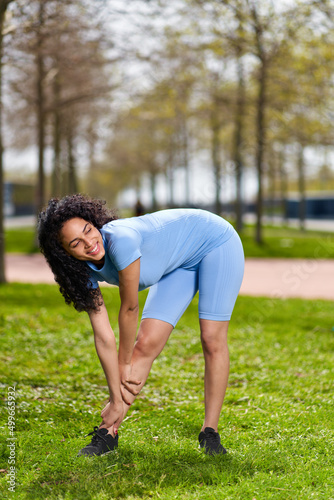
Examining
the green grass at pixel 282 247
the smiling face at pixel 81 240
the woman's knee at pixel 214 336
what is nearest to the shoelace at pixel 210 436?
the woman's knee at pixel 214 336

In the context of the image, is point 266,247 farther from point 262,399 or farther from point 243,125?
point 262,399

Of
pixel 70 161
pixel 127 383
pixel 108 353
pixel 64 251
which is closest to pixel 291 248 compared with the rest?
pixel 70 161

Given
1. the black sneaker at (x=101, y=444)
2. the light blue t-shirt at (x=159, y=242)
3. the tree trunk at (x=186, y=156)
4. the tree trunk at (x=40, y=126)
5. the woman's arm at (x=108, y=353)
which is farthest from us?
the tree trunk at (x=186, y=156)

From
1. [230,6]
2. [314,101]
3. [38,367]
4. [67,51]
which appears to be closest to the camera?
[38,367]

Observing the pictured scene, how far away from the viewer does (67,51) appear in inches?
460

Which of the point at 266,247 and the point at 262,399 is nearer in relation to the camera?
the point at 262,399

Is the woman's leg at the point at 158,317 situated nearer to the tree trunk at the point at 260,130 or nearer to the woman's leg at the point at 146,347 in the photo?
the woman's leg at the point at 146,347

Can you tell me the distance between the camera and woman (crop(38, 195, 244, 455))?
2545 millimetres

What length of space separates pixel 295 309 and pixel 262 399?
12.9 ft

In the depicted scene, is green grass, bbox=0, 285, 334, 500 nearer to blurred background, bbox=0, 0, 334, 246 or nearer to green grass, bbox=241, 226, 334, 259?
blurred background, bbox=0, 0, 334, 246

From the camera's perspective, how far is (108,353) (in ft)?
8.74

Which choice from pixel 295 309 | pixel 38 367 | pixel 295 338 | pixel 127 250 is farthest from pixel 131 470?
pixel 295 309

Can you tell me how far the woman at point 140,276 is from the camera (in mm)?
2545

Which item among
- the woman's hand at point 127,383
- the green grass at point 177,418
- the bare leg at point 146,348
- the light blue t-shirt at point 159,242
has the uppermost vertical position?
the light blue t-shirt at point 159,242
